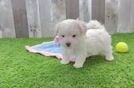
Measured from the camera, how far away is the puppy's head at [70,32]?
137cm

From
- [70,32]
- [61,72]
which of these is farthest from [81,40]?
[61,72]

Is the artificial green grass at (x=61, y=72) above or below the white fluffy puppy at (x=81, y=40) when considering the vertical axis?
below

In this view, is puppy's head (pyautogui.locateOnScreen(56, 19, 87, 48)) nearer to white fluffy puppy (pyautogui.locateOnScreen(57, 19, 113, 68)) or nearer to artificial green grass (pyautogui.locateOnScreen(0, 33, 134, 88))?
white fluffy puppy (pyautogui.locateOnScreen(57, 19, 113, 68))

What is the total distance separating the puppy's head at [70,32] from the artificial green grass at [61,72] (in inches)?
6.2

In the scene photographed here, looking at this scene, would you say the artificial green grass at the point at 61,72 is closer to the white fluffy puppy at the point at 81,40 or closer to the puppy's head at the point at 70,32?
the white fluffy puppy at the point at 81,40

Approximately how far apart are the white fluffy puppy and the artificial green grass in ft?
0.19

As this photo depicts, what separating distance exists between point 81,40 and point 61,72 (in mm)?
205

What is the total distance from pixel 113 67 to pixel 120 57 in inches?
7.2

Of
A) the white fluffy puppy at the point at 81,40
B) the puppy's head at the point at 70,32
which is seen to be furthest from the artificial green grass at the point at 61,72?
the puppy's head at the point at 70,32

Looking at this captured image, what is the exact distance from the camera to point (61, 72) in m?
1.42

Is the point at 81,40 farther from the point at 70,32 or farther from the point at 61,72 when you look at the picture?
the point at 61,72

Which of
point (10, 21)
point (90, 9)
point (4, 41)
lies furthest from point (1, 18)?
point (90, 9)

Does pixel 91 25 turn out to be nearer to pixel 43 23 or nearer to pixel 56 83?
pixel 56 83

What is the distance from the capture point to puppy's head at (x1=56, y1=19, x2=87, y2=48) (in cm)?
137
